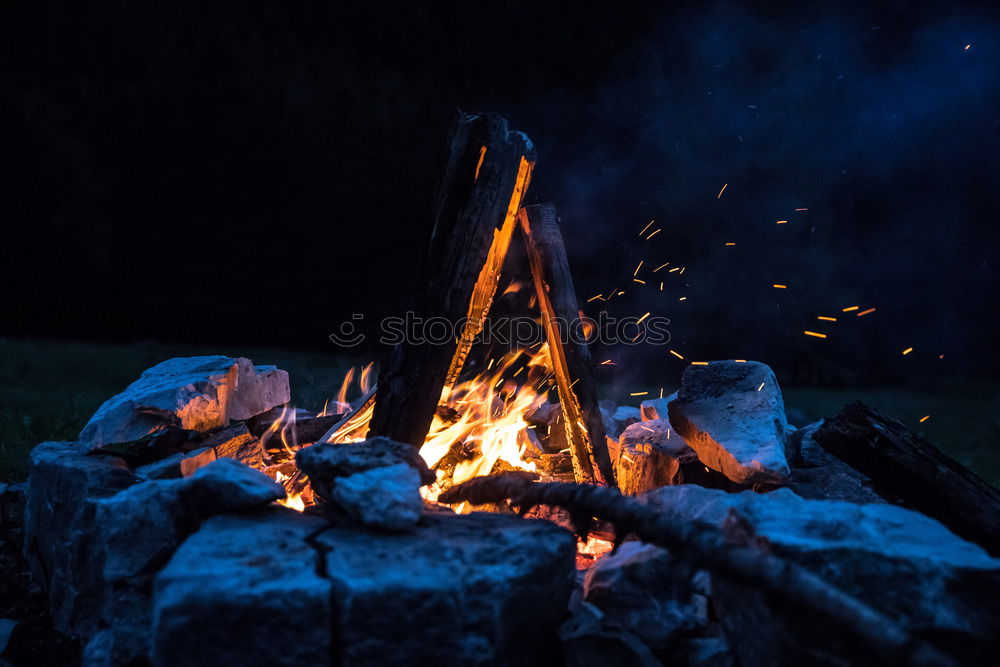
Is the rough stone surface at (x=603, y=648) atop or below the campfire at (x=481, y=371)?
below

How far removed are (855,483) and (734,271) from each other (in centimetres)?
502

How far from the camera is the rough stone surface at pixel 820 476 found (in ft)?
9.62

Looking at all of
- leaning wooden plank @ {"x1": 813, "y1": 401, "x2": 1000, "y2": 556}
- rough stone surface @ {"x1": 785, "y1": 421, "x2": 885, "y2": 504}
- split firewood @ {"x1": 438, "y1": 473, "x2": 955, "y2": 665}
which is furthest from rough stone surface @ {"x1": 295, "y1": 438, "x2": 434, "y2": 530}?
rough stone surface @ {"x1": 785, "y1": 421, "x2": 885, "y2": 504}

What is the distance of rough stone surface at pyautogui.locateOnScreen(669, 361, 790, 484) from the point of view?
269 cm

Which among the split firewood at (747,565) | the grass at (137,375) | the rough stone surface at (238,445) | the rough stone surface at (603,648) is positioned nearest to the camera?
the split firewood at (747,565)

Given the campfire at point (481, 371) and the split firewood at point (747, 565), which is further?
the campfire at point (481, 371)

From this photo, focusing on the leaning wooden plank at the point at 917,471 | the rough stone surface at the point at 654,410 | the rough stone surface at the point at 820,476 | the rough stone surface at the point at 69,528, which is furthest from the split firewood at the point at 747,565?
the rough stone surface at the point at 654,410

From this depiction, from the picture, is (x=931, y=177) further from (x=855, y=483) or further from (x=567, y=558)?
(x=567, y=558)

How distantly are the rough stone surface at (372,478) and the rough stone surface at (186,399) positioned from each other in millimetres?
1294

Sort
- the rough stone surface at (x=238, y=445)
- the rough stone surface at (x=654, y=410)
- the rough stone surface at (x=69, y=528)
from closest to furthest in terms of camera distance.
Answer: the rough stone surface at (x=69, y=528), the rough stone surface at (x=238, y=445), the rough stone surface at (x=654, y=410)

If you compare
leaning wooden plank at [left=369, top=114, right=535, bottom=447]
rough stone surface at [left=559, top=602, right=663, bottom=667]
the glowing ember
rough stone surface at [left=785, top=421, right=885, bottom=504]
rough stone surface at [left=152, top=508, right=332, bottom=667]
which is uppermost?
leaning wooden plank at [left=369, top=114, right=535, bottom=447]

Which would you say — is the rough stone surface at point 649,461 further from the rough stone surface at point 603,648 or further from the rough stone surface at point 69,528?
the rough stone surface at point 69,528

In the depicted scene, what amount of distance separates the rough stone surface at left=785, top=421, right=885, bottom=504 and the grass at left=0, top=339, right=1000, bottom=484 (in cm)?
184

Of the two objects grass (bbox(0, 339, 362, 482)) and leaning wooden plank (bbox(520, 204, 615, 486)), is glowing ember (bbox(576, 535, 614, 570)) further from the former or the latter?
grass (bbox(0, 339, 362, 482))
